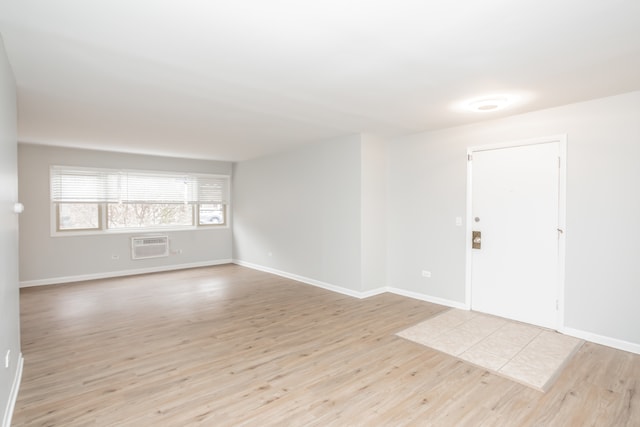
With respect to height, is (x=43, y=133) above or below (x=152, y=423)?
above

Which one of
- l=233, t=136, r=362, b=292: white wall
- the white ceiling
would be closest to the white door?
the white ceiling

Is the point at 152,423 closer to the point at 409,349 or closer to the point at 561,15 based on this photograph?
the point at 409,349

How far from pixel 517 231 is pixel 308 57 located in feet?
10.1

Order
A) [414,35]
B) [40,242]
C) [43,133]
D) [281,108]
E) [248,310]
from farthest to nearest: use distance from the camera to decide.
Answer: [40,242], [43,133], [248,310], [281,108], [414,35]

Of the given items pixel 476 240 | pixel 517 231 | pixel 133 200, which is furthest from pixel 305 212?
pixel 133 200

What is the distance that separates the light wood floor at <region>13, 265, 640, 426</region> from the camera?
2178 mm

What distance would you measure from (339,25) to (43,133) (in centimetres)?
490

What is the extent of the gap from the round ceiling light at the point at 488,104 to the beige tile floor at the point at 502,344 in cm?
234

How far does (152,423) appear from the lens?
2.09 m

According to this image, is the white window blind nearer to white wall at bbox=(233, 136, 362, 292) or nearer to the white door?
white wall at bbox=(233, 136, 362, 292)

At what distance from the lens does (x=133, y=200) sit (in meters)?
6.67

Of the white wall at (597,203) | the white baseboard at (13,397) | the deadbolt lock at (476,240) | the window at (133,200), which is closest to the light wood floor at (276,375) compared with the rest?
the white baseboard at (13,397)

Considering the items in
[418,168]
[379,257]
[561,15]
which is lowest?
[379,257]

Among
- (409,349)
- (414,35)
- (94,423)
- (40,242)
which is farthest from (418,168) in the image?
(40,242)
